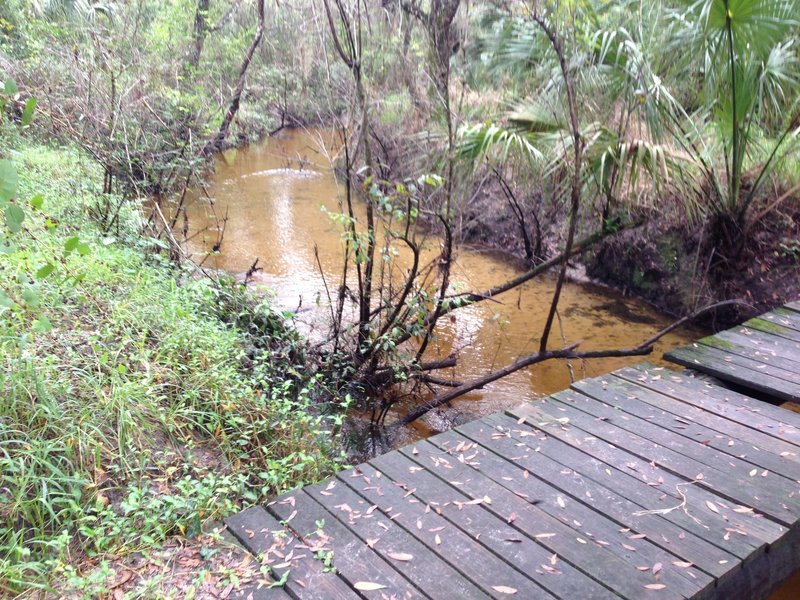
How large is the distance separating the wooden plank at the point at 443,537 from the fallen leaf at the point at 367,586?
26 centimetres

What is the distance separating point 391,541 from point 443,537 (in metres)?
0.20

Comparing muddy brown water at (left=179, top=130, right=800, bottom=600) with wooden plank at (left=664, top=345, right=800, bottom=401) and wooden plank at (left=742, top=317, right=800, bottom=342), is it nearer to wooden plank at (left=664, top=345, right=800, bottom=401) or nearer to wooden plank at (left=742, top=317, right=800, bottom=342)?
wooden plank at (left=664, top=345, right=800, bottom=401)

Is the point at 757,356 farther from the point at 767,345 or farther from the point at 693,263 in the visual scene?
the point at 693,263

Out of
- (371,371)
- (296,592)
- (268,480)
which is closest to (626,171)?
(371,371)

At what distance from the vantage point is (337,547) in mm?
2271

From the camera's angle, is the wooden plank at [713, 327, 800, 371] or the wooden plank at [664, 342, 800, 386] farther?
the wooden plank at [713, 327, 800, 371]

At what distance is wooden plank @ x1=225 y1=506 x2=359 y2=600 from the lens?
6.78 ft

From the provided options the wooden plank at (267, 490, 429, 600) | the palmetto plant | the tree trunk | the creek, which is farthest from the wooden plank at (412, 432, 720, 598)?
the tree trunk

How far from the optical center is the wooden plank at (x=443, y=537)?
7.02 feet

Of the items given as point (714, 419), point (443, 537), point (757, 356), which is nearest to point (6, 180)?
point (443, 537)

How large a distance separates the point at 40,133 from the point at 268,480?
6.78m

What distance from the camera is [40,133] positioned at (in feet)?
25.3

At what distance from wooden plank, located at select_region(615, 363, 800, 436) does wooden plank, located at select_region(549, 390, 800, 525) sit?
448 millimetres

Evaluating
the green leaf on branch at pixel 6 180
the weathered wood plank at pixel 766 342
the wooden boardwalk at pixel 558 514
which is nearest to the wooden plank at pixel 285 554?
the wooden boardwalk at pixel 558 514
